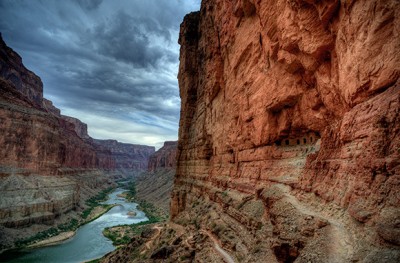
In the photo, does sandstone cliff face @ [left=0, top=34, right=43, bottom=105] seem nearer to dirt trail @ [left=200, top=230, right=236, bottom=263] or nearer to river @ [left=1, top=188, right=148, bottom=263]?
river @ [left=1, top=188, right=148, bottom=263]

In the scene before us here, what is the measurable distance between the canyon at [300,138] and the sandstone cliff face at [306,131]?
0.04 m

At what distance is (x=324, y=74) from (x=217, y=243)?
10560 millimetres

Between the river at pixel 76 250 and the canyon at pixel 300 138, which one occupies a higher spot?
the canyon at pixel 300 138

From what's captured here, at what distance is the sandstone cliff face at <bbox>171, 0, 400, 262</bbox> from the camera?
245 inches

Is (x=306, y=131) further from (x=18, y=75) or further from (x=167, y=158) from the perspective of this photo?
(x=167, y=158)

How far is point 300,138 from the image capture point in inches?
542

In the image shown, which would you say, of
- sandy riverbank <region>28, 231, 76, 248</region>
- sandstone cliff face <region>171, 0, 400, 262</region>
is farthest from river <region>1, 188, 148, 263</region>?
sandstone cliff face <region>171, 0, 400, 262</region>

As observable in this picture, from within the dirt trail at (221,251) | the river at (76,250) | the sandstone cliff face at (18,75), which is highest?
the sandstone cliff face at (18,75)

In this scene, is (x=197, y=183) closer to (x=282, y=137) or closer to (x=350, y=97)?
(x=282, y=137)

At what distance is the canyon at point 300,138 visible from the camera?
6.26m

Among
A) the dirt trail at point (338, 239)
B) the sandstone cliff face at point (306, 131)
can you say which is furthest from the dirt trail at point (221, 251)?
the dirt trail at point (338, 239)

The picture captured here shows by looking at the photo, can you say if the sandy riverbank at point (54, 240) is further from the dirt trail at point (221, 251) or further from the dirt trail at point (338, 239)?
the dirt trail at point (338, 239)

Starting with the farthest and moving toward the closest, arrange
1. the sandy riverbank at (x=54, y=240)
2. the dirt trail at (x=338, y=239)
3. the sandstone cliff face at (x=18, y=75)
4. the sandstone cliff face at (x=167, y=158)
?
the sandstone cliff face at (x=167, y=158) < the sandstone cliff face at (x=18, y=75) < the sandy riverbank at (x=54, y=240) < the dirt trail at (x=338, y=239)

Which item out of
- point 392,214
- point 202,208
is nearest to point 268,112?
point 392,214
